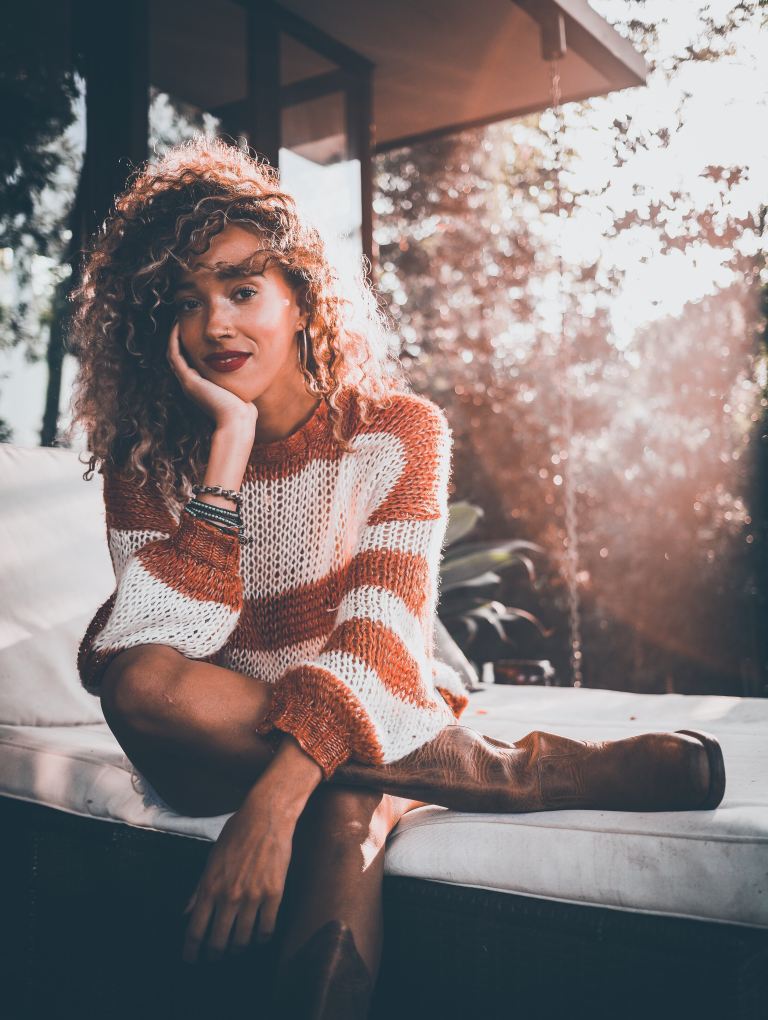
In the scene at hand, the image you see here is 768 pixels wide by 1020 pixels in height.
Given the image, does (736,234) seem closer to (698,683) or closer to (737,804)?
(698,683)

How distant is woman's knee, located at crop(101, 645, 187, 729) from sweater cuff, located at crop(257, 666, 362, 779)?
15 cm

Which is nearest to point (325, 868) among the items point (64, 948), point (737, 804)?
point (737, 804)

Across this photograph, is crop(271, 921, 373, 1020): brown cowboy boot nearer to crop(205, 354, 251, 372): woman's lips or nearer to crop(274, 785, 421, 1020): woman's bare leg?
crop(274, 785, 421, 1020): woman's bare leg

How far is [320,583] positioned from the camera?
1576mm

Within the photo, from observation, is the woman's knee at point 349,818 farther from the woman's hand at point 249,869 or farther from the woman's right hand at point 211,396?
the woman's right hand at point 211,396

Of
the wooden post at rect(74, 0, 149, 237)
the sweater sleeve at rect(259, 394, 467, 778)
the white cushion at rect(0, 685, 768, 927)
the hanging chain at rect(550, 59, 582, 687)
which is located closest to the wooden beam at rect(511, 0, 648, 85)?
the hanging chain at rect(550, 59, 582, 687)

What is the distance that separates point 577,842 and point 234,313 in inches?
40.7

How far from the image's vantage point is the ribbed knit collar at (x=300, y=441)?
1.68 meters

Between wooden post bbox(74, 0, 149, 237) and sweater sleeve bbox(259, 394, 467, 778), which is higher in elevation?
wooden post bbox(74, 0, 149, 237)

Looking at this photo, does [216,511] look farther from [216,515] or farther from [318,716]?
[318,716]

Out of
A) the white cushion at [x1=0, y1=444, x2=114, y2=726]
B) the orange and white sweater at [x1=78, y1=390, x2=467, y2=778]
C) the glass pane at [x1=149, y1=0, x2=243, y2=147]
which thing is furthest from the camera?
the glass pane at [x1=149, y1=0, x2=243, y2=147]

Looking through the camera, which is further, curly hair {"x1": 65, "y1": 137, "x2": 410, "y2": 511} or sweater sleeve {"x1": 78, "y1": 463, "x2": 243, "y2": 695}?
curly hair {"x1": 65, "y1": 137, "x2": 410, "y2": 511}

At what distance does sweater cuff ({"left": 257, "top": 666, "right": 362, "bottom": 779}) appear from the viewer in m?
1.16

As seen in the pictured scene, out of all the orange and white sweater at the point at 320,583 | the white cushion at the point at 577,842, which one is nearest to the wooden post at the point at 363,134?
the orange and white sweater at the point at 320,583
